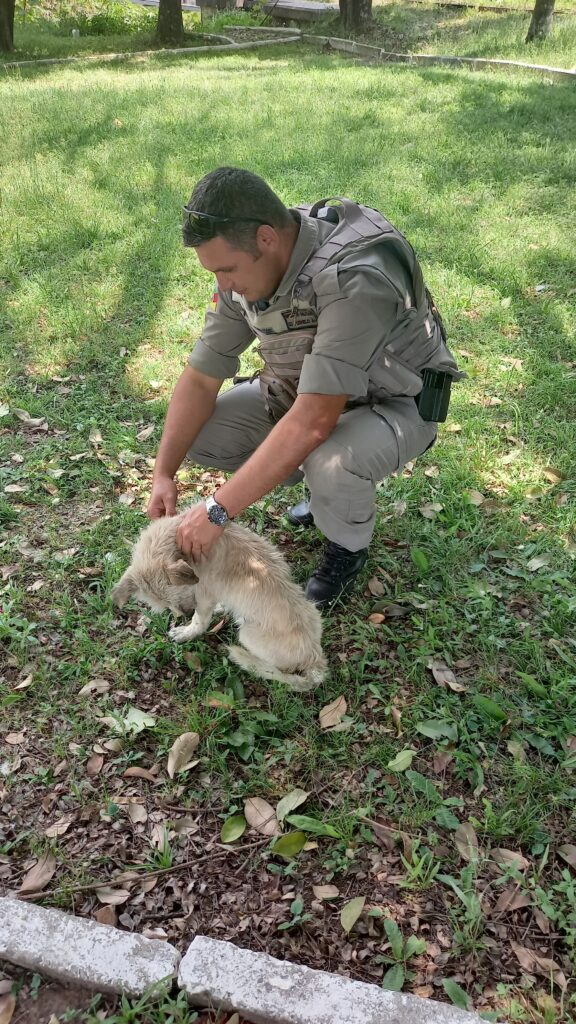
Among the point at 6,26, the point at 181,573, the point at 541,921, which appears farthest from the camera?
the point at 6,26

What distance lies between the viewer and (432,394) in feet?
9.92

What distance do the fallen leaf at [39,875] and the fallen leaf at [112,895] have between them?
0.19 m

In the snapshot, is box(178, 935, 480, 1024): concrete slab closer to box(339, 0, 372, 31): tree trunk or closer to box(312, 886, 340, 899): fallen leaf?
box(312, 886, 340, 899): fallen leaf

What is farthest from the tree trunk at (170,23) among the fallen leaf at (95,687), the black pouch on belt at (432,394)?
the fallen leaf at (95,687)

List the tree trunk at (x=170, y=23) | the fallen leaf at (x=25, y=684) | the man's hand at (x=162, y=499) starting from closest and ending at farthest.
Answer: the fallen leaf at (x=25, y=684)
the man's hand at (x=162, y=499)
the tree trunk at (x=170, y=23)

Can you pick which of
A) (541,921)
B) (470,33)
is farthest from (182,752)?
(470,33)

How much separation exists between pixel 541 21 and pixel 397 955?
53.2ft

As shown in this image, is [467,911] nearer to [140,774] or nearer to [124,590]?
[140,774]

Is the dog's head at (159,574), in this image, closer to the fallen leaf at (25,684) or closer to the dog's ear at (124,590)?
the dog's ear at (124,590)

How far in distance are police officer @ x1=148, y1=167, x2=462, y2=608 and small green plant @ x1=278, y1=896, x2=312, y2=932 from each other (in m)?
1.26

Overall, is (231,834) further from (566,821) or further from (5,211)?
(5,211)

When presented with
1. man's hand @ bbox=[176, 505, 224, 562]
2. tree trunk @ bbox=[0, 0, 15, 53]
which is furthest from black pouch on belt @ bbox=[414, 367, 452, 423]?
tree trunk @ bbox=[0, 0, 15, 53]

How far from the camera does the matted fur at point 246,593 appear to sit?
2.61 meters

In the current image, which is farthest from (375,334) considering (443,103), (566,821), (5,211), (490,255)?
(443,103)
